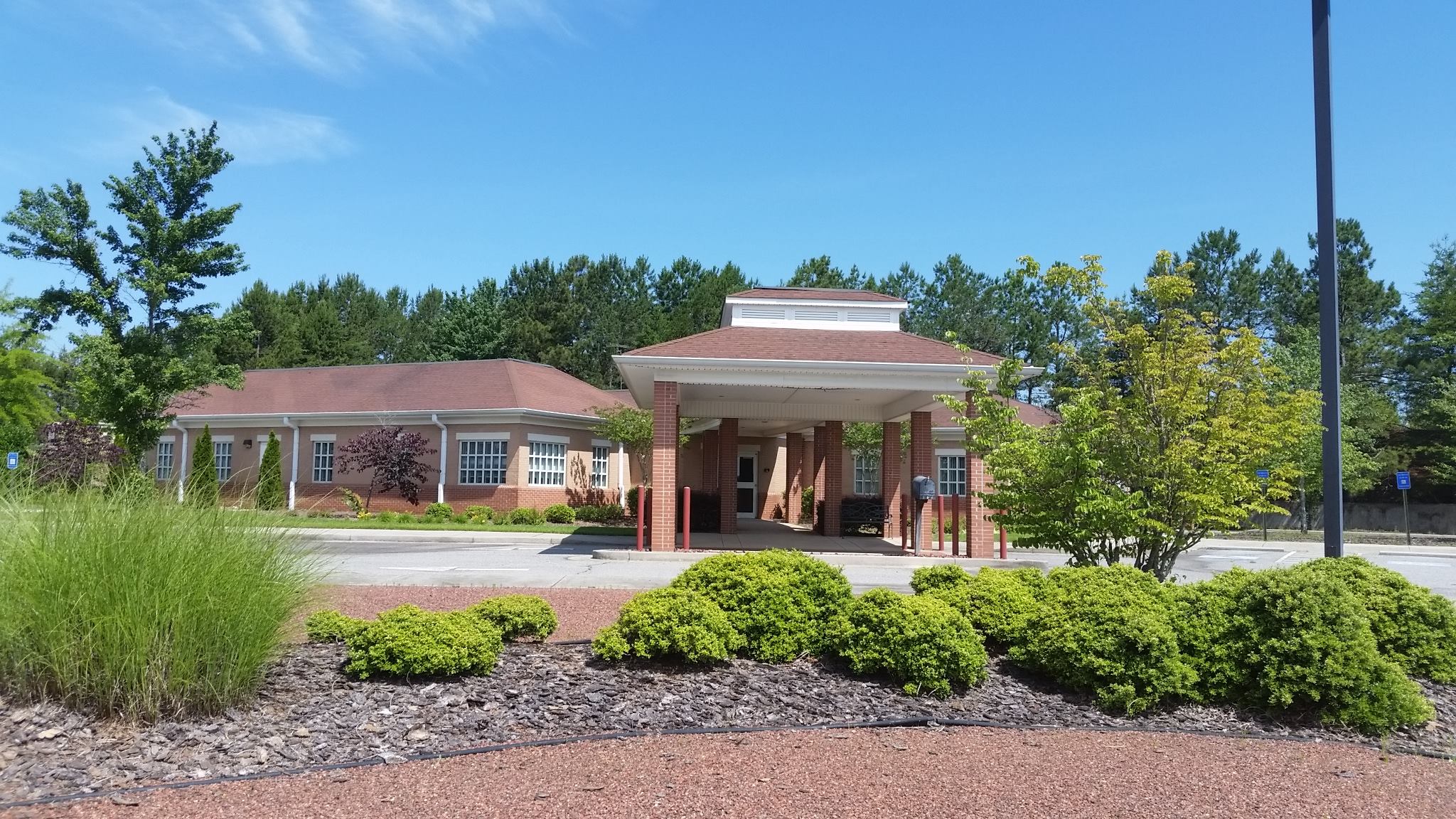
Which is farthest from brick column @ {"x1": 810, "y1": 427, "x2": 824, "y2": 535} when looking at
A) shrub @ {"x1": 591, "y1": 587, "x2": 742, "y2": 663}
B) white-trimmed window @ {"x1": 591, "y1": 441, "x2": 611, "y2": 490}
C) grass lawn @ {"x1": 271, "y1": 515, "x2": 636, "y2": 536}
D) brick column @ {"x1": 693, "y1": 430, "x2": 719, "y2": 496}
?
shrub @ {"x1": 591, "y1": 587, "x2": 742, "y2": 663}

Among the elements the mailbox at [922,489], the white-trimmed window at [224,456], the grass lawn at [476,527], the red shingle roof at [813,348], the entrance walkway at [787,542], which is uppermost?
the red shingle roof at [813,348]

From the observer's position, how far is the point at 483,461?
97.0 ft

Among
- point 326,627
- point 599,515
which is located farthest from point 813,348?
point 599,515

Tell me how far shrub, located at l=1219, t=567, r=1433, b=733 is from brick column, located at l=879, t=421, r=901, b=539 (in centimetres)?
1693

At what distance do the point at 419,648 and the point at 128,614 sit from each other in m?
1.50

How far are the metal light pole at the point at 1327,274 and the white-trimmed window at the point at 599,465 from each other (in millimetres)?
26108

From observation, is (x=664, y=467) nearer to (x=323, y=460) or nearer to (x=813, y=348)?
(x=813, y=348)

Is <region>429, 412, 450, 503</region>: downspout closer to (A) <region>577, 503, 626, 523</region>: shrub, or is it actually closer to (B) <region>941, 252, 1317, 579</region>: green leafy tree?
(A) <region>577, 503, 626, 523</region>: shrub

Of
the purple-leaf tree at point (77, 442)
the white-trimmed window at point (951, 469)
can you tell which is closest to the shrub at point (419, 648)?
the purple-leaf tree at point (77, 442)

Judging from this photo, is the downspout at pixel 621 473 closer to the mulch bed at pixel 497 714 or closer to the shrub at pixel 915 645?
the mulch bed at pixel 497 714

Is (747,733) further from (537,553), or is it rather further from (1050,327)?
(1050,327)

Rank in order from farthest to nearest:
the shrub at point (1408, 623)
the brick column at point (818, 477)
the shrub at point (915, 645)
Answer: the brick column at point (818, 477) < the shrub at point (1408, 623) < the shrub at point (915, 645)

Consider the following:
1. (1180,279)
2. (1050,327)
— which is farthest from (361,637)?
(1050,327)

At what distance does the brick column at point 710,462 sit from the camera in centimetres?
2680
